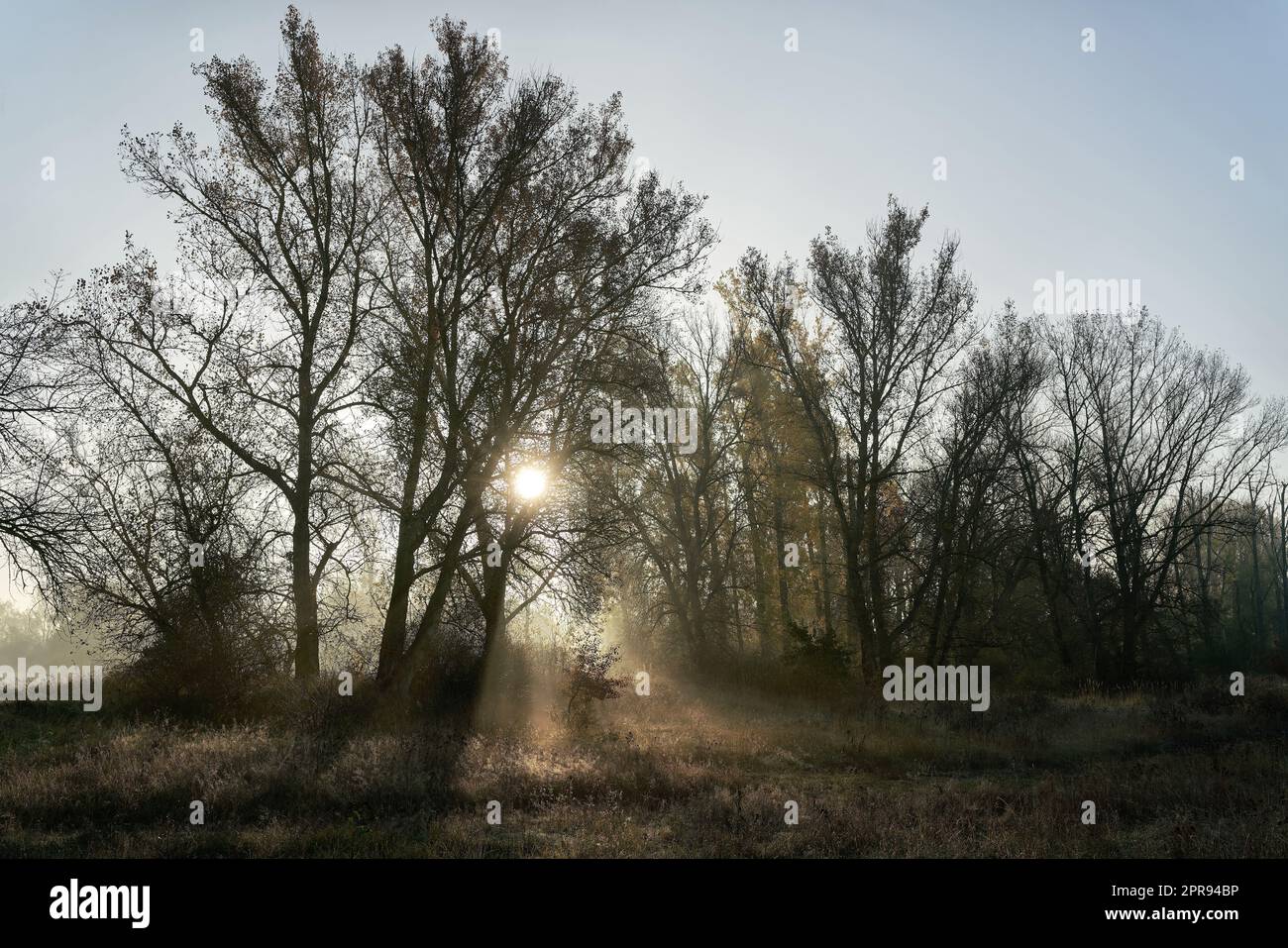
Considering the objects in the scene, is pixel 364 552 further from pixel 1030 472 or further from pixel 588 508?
pixel 1030 472

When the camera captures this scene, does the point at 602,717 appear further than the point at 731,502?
No

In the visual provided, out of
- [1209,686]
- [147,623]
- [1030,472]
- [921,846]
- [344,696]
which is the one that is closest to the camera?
[921,846]

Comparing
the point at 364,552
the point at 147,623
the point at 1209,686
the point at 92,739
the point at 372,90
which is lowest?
the point at 1209,686

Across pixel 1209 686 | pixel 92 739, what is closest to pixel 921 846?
pixel 92 739

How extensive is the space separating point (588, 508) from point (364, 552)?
5266mm

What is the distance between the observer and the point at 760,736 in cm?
1786

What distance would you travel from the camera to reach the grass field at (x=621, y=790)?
887 centimetres

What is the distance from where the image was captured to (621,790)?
12164mm

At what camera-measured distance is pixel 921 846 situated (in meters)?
8.84

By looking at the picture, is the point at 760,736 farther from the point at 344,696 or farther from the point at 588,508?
the point at 344,696

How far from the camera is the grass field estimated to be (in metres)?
8.87

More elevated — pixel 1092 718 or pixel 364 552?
pixel 364 552

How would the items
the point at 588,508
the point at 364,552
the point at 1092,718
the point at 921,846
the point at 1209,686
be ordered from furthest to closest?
the point at 1209,686 → the point at 1092,718 → the point at 588,508 → the point at 364,552 → the point at 921,846

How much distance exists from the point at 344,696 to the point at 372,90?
13.2 metres
